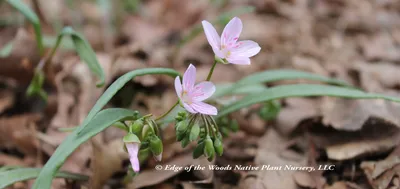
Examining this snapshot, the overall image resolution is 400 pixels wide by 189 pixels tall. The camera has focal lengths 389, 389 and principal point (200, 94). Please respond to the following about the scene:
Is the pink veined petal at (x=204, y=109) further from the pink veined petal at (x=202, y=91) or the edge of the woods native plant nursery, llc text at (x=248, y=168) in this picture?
the edge of the woods native plant nursery, llc text at (x=248, y=168)

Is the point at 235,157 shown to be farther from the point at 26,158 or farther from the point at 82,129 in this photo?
the point at 26,158

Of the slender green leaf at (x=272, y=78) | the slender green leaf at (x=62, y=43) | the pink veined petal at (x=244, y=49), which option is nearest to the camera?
the pink veined petal at (x=244, y=49)

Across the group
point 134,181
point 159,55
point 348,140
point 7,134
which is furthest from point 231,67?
point 7,134

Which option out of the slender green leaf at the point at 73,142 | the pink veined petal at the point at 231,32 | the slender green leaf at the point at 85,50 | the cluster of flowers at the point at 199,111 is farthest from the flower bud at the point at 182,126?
the slender green leaf at the point at 85,50

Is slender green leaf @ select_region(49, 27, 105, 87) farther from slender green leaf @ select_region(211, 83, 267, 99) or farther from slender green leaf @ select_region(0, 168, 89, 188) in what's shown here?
slender green leaf @ select_region(211, 83, 267, 99)

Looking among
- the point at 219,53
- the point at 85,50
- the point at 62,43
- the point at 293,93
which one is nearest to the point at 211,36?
the point at 219,53

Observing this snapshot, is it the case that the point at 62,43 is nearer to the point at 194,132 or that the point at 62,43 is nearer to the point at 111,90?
the point at 111,90

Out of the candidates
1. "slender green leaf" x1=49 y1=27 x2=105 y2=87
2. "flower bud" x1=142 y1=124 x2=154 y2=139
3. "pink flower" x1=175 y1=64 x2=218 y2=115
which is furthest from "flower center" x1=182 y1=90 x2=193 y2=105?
"slender green leaf" x1=49 y1=27 x2=105 y2=87
